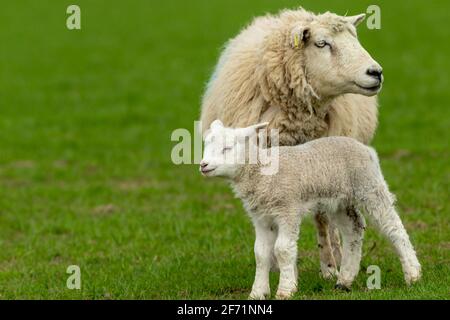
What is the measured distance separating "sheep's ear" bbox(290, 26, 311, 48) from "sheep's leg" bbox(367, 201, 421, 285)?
4.39 feet

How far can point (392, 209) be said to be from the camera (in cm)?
779

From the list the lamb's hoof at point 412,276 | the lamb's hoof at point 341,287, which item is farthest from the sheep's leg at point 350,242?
the lamb's hoof at point 412,276

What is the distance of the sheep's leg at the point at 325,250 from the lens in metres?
8.66

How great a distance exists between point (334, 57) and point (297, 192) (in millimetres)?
1103

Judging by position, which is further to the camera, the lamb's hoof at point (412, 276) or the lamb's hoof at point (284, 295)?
the lamb's hoof at point (412, 276)

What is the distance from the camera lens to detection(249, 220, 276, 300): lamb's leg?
7566mm

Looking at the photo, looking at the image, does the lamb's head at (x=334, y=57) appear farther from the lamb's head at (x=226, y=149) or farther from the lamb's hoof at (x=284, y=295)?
the lamb's hoof at (x=284, y=295)

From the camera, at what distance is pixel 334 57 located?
779cm

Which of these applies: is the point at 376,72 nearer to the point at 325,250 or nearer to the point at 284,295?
the point at 284,295

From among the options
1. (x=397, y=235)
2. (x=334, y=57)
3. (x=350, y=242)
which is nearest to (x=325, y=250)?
(x=350, y=242)

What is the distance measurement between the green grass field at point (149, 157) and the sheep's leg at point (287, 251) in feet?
0.93

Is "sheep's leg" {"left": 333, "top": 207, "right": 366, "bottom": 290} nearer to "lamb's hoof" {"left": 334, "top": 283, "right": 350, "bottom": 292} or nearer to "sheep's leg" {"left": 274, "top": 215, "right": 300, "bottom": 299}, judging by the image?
"lamb's hoof" {"left": 334, "top": 283, "right": 350, "bottom": 292}

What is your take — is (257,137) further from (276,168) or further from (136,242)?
(136,242)

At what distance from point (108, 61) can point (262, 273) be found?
17.8 m
